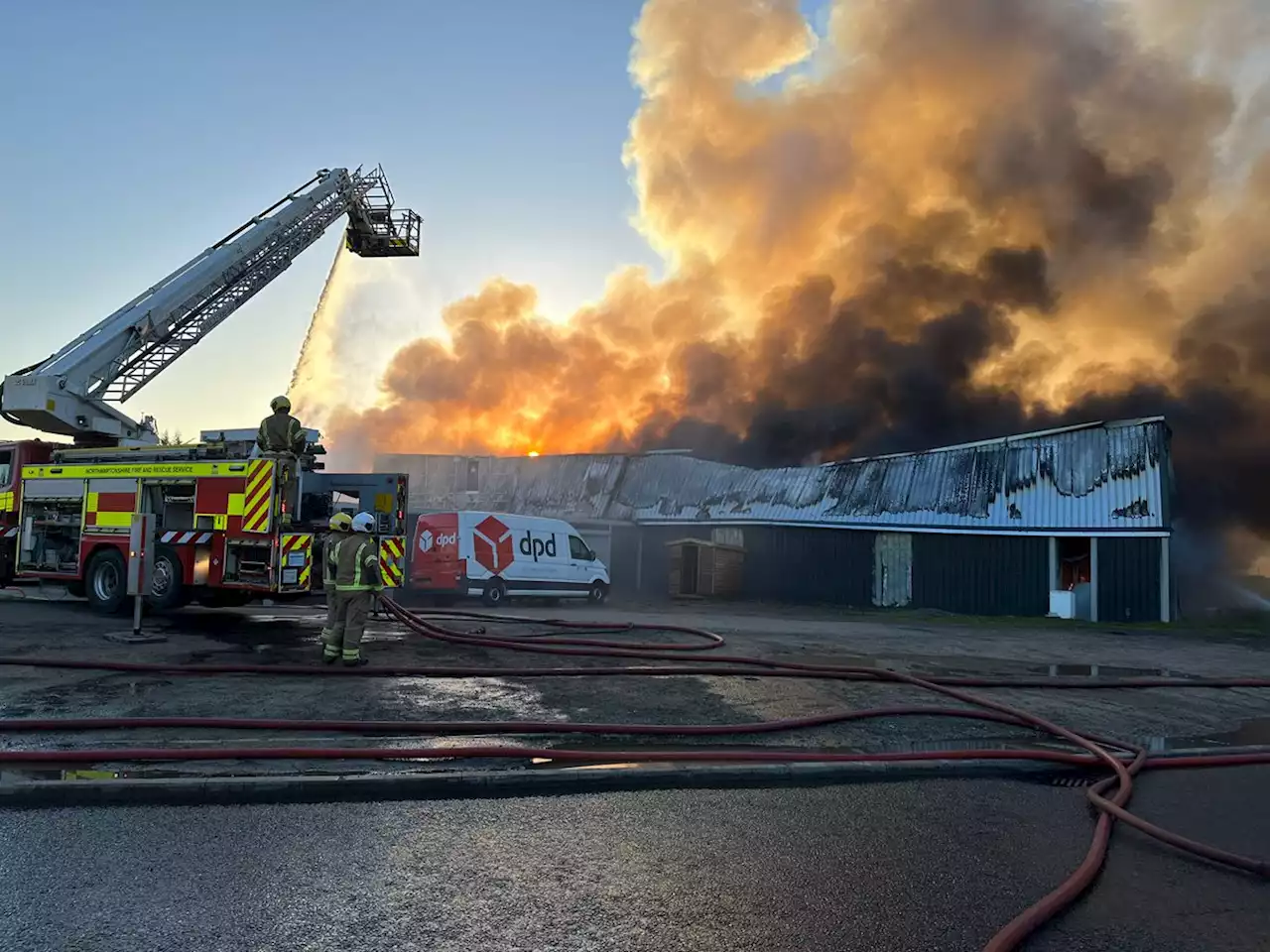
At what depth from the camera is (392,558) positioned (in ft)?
38.1

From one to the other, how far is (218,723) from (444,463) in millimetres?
29610

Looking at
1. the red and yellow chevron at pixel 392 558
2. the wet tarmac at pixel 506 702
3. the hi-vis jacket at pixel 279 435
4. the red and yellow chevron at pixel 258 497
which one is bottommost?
the wet tarmac at pixel 506 702

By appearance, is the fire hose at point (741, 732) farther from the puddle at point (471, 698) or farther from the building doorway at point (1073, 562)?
the building doorway at point (1073, 562)

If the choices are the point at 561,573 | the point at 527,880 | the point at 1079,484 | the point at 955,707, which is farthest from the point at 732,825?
the point at 1079,484

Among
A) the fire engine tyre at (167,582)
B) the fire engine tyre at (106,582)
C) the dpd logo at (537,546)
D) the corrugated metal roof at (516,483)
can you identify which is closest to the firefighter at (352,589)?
the fire engine tyre at (167,582)

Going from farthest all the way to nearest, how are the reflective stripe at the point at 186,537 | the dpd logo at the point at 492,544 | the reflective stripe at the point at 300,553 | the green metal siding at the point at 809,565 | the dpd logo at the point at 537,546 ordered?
the green metal siding at the point at 809,565, the dpd logo at the point at 537,546, the dpd logo at the point at 492,544, the reflective stripe at the point at 186,537, the reflective stripe at the point at 300,553

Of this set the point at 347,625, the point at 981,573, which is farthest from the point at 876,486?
the point at 347,625

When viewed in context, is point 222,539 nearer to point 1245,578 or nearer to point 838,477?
point 838,477

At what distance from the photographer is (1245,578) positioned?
25.7 metres

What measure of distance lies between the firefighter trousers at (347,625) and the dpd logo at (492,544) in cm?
1078

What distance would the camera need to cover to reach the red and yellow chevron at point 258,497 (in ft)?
35.6

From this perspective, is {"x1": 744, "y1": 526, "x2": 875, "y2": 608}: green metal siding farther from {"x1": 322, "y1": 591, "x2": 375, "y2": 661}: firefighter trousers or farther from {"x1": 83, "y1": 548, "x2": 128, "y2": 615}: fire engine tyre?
{"x1": 322, "y1": 591, "x2": 375, "y2": 661}: firefighter trousers

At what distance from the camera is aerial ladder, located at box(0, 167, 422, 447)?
45.8 ft

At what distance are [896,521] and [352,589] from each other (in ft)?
62.3
